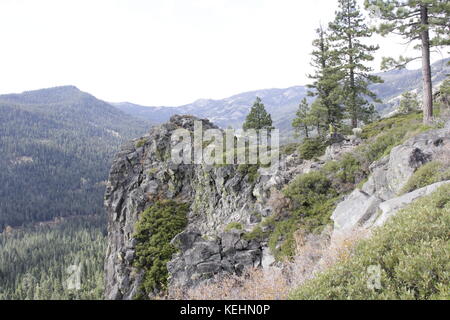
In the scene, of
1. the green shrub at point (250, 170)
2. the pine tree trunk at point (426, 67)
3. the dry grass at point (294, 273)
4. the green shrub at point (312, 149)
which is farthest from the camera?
the green shrub at point (250, 170)

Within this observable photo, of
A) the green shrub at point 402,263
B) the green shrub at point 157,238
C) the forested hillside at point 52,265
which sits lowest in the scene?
the forested hillside at point 52,265

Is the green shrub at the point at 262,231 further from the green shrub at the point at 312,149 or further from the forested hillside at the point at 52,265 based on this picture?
the forested hillside at the point at 52,265

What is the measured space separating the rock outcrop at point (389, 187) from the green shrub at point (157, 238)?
1521cm

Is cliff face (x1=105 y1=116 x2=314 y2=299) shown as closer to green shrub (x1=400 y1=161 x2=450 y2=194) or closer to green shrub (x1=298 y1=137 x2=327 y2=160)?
green shrub (x1=298 y1=137 x2=327 y2=160)

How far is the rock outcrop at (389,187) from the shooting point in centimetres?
1016

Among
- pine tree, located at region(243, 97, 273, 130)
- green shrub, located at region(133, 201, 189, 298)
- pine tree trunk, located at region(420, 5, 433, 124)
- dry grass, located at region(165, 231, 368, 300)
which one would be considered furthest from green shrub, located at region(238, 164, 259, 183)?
pine tree, located at region(243, 97, 273, 130)

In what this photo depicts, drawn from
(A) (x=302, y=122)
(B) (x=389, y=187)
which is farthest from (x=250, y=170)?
(A) (x=302, y=122)

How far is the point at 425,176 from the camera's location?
1091cm

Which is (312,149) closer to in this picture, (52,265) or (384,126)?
(384,126)

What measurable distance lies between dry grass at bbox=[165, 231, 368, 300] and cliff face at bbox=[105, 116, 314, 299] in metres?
1.93

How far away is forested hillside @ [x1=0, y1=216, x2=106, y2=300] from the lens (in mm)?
81375

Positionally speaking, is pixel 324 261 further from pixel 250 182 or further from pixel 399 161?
pixel 250 182

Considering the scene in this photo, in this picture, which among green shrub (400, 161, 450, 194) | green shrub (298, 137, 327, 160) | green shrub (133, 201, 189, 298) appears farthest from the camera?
green shrub (133, 201, 189, 298)

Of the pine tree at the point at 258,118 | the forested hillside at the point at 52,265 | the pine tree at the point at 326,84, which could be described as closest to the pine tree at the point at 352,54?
the pine tree at the point at 326,84
